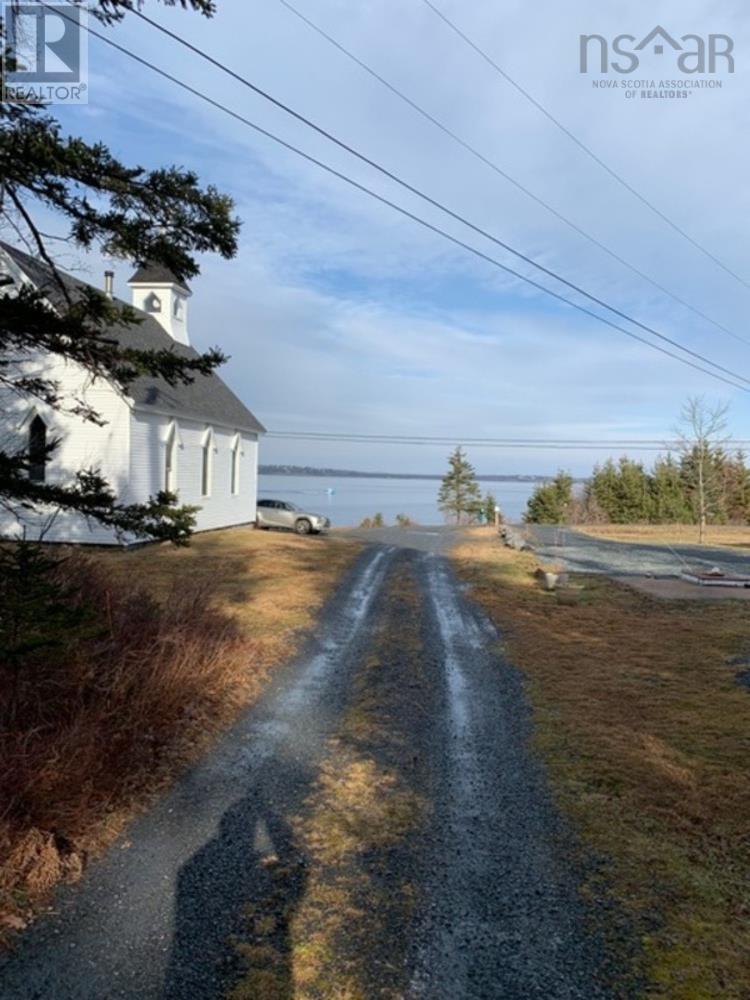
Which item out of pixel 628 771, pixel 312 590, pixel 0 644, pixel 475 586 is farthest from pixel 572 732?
pixel 475 586

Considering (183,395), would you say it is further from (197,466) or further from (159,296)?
(159,296)

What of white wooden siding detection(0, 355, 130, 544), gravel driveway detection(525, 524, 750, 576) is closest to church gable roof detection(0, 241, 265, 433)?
white wooden siding detection(0, 355, 130, 544)

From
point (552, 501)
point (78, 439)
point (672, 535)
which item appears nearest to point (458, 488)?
point (552, 501)

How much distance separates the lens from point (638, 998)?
9.34ft

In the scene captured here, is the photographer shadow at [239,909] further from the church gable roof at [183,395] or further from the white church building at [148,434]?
the church gable roof at [183,395]

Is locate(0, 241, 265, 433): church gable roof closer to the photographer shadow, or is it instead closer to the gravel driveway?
the gravel driveway

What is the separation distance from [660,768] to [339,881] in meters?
2.92

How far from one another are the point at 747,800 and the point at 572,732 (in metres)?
1.63

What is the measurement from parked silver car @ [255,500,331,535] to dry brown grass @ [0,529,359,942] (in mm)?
19080

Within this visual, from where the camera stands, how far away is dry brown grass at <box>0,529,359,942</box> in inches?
152

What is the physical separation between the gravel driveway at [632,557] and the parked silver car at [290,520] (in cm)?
938

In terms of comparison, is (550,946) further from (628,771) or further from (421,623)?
(421,623)

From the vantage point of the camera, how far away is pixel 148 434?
64.8 ft

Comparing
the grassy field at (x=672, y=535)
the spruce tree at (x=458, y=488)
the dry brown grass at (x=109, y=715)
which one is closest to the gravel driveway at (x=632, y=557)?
the grassy field at (x=672, y=535)
